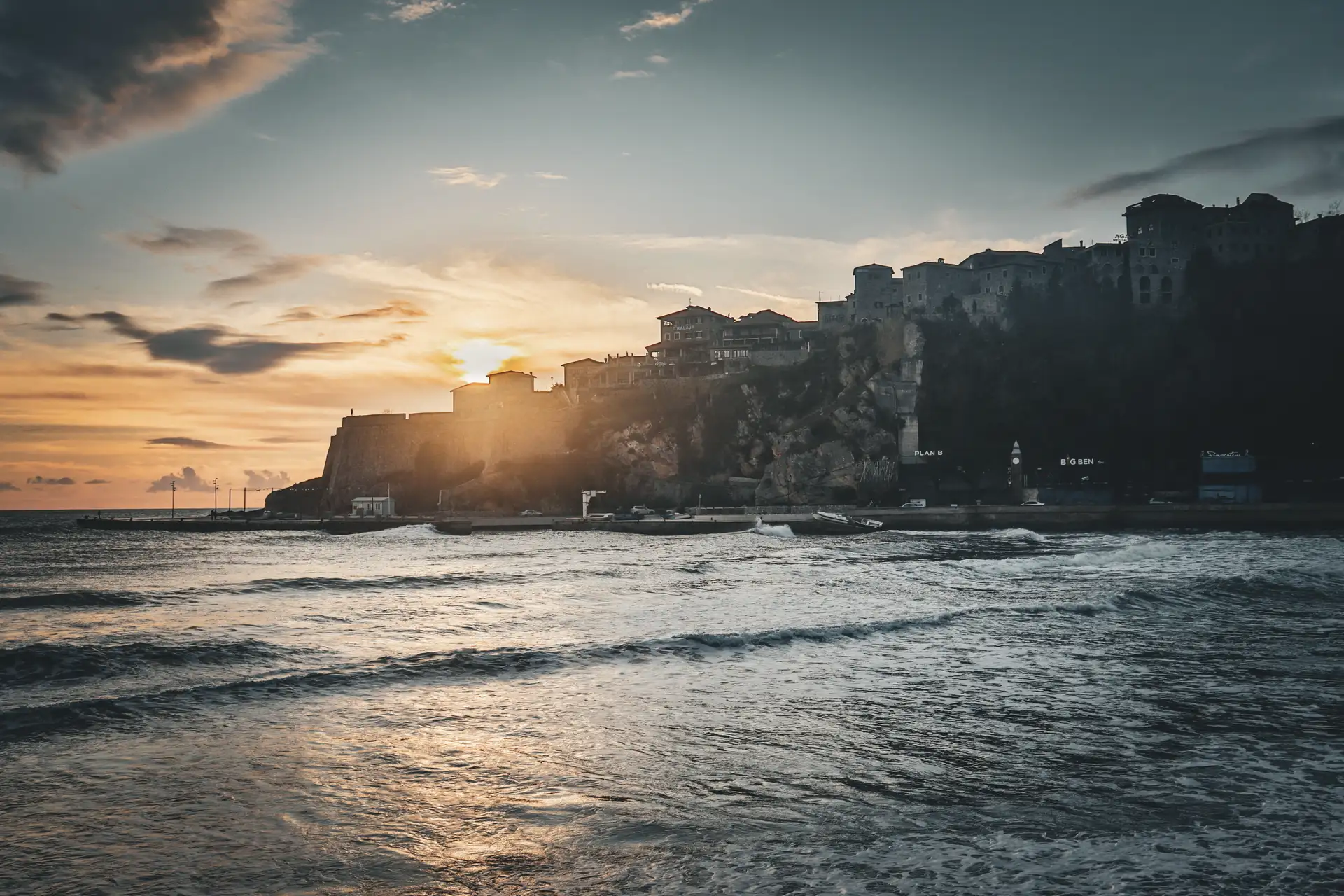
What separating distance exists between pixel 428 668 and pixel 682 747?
6445 millimetres

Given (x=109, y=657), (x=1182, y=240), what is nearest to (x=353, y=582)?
(x=109, y=657)

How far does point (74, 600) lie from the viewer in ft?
77.0

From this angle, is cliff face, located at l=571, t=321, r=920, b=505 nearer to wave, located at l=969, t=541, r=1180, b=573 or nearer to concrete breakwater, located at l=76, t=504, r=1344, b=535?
concrete breakwater, located at l=76, t=504, r=1344, b=535

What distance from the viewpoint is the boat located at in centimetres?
5875

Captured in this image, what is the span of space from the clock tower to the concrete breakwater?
3734 mm

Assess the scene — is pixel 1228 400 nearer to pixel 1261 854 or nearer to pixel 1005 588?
pixel 1005 588

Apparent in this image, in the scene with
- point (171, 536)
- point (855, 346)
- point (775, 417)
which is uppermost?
point (855, 346)

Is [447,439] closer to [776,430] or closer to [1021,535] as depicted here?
[776,430]

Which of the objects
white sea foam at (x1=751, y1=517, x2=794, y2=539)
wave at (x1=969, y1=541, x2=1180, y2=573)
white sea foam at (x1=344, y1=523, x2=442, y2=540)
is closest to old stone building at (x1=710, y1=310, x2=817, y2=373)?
white sea foam at (x1=751, y1=517, x2=794, y2=539)

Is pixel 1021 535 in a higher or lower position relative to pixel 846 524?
lower

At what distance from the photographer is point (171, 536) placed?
234ft

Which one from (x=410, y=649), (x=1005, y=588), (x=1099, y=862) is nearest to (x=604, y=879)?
(x=1099, y=862)

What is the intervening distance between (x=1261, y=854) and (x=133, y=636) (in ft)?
61.1

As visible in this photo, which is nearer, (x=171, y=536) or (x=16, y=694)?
(x=16, y=694)
